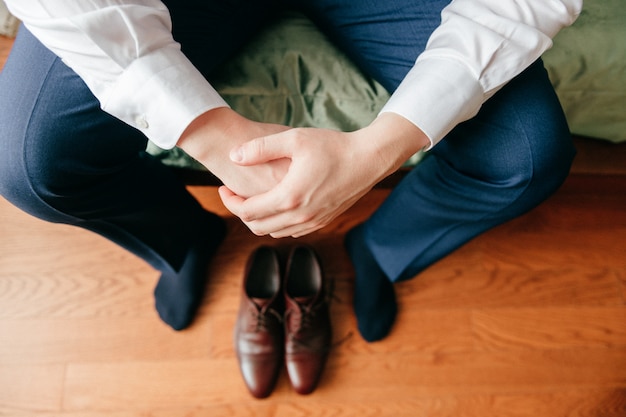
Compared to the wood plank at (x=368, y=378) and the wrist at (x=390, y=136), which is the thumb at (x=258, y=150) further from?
the wood plank at (x=368, y=378)

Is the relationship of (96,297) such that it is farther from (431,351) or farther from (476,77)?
(476,77)

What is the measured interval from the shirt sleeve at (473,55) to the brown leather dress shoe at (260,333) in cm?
60

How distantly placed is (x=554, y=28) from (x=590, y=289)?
31.9 inches

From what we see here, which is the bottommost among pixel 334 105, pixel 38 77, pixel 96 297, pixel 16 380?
pixel 16 380

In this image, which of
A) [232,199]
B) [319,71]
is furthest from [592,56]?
[232,199]

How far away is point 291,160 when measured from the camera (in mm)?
657

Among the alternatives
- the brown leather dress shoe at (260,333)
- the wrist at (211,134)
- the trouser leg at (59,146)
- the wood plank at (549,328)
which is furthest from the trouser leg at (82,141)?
the wood plank at (549,328)

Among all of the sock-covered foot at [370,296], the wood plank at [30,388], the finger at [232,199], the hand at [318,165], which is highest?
the hand at [318,165]

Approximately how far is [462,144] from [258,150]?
36 cm

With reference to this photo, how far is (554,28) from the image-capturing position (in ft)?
2.18

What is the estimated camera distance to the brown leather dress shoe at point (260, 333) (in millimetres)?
1030

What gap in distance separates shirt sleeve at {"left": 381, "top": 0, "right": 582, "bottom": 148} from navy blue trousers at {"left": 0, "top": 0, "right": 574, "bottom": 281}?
0.09 m

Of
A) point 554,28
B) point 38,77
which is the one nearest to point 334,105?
point 554,28

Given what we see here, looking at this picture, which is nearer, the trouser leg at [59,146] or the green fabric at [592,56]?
the trouser leg at [59,146]
